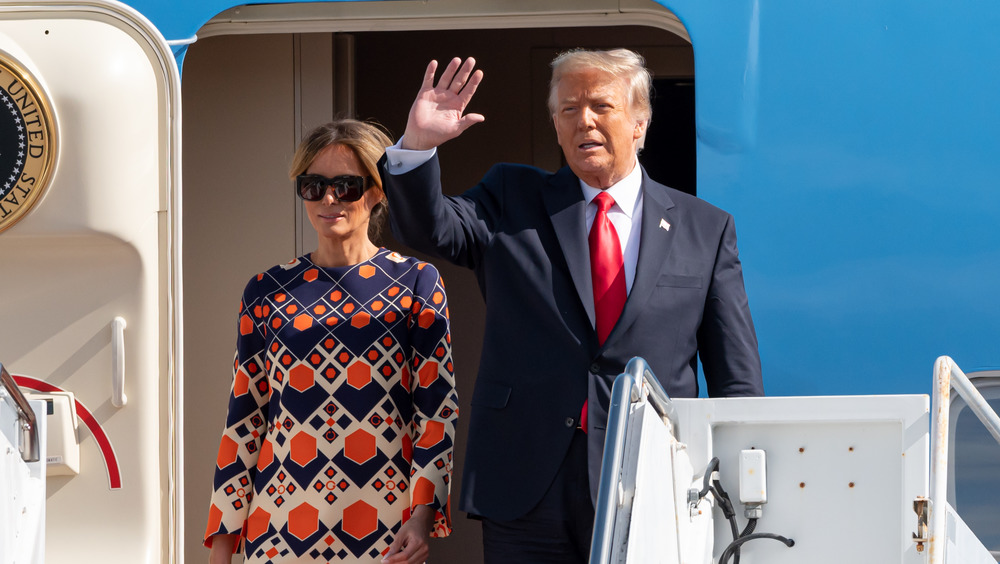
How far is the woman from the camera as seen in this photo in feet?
8.79

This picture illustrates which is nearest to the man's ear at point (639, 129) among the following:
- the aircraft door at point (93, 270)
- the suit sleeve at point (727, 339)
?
the suit sleeve at point (727, 339)

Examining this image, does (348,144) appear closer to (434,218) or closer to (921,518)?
(434,218)

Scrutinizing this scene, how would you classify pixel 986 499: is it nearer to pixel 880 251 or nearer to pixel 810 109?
pixel 880 251

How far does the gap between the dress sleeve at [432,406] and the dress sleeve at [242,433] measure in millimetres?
346

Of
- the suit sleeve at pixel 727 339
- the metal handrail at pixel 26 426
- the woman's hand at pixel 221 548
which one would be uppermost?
the suit sleeve at pixel 727 339

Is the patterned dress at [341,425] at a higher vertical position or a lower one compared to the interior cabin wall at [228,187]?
→ lower

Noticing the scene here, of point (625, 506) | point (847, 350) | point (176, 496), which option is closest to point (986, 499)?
point (847, 350)

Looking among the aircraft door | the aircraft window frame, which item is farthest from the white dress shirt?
the aircraft door

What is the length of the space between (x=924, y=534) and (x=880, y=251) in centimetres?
96

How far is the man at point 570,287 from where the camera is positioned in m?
2.47

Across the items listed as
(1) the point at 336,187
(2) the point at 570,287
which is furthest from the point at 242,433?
(2) the point at 570,287

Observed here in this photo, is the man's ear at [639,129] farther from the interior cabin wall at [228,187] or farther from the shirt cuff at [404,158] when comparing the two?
the interior cabin wall at [228,187]

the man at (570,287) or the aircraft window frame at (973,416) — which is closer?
the man at (570,287)

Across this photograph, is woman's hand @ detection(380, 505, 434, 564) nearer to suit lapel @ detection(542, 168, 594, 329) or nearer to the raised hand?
suit lapel @ detection(542, 168, 594, 329)
